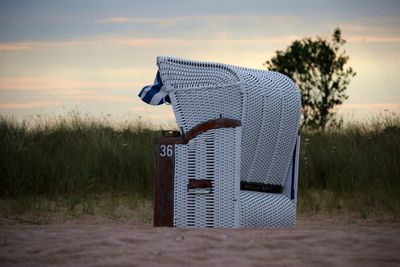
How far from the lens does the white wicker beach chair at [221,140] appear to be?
21.0 feet

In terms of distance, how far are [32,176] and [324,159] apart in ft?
13.2

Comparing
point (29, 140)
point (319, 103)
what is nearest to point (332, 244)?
point (29, 140)

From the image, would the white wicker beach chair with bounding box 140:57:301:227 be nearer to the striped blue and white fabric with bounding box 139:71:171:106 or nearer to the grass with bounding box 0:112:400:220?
the striped blue and white fabric with bounding box 139:71:171:106

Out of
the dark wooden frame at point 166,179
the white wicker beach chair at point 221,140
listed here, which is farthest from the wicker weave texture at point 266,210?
the dark wooden frame at point 166,179

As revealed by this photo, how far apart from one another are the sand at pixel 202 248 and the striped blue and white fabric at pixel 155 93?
4.10ft

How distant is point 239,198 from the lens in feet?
21.0

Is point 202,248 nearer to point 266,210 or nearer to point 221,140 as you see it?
point 221,140

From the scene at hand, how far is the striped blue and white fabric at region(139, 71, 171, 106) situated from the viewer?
6.68m

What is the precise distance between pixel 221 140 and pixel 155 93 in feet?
2.43

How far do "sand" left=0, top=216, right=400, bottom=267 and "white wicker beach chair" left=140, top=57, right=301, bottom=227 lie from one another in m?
0.57

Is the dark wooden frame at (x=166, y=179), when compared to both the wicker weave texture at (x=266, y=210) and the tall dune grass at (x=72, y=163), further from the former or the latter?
the tall dune grass at (x=72, y=163)

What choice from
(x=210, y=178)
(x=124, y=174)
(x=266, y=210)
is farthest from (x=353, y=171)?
(x=210, y=178)

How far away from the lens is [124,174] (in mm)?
10797

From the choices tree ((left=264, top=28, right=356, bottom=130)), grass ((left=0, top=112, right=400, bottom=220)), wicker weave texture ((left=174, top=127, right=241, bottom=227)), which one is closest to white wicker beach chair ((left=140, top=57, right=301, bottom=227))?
wicker weave texture ((left=174, top=127, right=241, bottom=227))
